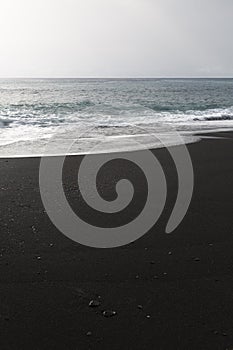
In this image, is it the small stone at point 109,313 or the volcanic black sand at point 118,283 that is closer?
the volcanic black sand at point 118,283

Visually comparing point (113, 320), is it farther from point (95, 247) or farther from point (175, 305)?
point (95, 247)

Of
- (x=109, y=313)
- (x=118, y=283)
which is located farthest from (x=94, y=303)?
(x=118, y=283)

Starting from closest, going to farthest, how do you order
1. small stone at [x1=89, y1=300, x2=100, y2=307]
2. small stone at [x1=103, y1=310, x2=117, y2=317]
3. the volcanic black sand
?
the volcanic black sand → small stone at [x1=103, y1=310, x2=117, y2=317] → small stone at [x1=89, y1=300, x2=100, y2=307]

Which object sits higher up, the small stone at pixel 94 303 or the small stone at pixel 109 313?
the small stone at pixel 94 303

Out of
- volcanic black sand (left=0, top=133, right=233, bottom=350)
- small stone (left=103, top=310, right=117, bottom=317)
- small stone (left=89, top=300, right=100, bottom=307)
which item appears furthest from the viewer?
small stone (left=89, top=300, right=100, bottom=307)

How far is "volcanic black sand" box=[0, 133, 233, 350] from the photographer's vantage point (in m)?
2.52

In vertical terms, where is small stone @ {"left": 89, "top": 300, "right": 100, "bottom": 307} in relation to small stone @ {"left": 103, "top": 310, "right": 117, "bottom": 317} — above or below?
above

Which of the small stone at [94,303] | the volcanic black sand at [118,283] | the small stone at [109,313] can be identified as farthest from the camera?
the small stone at [94,303]

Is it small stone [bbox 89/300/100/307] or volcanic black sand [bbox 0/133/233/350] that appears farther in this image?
small stone [bbox 89/300/100/307]

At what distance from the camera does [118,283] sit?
3162mm

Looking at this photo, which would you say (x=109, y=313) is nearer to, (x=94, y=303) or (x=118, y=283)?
(x=94, y=303)

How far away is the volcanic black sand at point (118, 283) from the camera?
2.52 m

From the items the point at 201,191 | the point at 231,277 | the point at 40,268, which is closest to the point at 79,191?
the point at 201,191

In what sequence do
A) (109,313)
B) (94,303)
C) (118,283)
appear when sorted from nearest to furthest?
(109,313), (94,303), (118,283)
